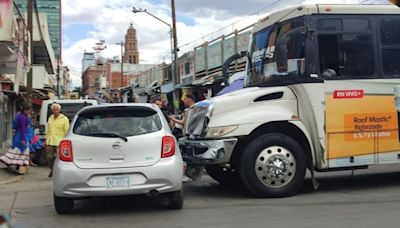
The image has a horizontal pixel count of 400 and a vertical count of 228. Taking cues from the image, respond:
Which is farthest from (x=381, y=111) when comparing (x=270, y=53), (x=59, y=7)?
(x=59, y=7)

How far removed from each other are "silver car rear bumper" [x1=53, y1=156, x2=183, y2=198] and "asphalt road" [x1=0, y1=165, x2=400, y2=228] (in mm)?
381

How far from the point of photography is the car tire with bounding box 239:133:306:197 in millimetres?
8641

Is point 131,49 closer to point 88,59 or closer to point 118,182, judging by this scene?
point 88,59

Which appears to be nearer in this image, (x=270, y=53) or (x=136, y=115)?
(x=136, y=115)

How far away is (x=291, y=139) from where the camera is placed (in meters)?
8.87

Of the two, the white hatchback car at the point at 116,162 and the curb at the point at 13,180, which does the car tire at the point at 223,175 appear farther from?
the curb at the point at 13,180

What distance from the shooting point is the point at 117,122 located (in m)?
7.89

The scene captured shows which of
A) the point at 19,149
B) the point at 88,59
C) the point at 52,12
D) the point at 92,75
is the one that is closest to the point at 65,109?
the point at 19,149

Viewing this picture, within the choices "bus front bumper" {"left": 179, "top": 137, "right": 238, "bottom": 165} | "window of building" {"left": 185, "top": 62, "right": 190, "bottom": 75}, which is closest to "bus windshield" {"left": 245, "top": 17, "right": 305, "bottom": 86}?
"bus front bumper" {"left": 179, "top": 137, "right": 238, "bottom": 165}

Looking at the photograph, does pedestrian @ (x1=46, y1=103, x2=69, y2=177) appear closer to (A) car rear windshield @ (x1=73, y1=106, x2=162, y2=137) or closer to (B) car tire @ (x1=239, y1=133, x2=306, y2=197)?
(A) car rear windshield @ (x1=73, y1=106, x2=162, y2=137)

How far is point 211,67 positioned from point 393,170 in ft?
66.0

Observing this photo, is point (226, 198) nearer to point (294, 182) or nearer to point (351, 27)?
point (294, 182)

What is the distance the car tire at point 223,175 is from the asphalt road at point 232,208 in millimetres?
245

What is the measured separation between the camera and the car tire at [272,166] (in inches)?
340
